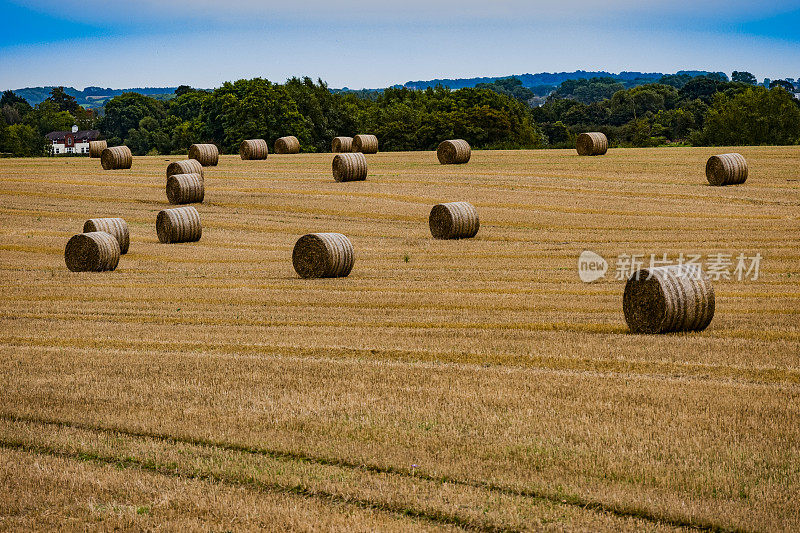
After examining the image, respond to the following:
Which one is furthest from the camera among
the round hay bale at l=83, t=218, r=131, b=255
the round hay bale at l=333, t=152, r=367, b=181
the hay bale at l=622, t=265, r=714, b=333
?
the round hay bale at l=333, t=152, r=367, b=181

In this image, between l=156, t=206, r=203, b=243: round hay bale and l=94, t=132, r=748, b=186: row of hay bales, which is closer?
l=156, t=206, r=203, b=243: round hay bale

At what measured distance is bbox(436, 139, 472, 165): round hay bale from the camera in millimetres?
52406

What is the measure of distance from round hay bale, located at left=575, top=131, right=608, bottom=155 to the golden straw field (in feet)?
83.9

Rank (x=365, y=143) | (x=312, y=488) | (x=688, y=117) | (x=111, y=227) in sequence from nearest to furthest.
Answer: (x=312, y=488), (x=111, y=227), (x=365, y=143), (x=688, y=117)

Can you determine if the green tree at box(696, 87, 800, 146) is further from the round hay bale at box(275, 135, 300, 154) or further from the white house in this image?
the white house

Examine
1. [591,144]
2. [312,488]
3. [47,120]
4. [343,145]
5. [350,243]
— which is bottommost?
[312,488]

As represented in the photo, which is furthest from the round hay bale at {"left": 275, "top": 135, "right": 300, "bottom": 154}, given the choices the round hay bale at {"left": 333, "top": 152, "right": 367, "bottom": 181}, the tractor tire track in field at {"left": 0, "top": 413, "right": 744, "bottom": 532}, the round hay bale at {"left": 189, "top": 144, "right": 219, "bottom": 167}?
the tractor tire track in field at {"left": 0, "top": 413, "right": 744, "bottom": 532}

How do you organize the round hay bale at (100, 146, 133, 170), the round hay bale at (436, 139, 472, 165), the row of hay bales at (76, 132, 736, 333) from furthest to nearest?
the round hay bale at (100, 146, 133, 170) < the round hay bale at (436, 139, 472, 165) < the row of hay bales at (76, 132, 736, 333)

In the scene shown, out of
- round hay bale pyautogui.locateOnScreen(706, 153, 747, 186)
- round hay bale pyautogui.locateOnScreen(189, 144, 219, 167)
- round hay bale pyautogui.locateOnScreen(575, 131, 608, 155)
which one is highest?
round hay bale pyautogui.locateOnScreen(575, 131, 608, 155)

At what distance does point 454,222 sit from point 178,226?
8.91 m

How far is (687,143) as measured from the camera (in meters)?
97.0

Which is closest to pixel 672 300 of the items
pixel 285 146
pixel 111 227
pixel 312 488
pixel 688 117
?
pixel 312 488

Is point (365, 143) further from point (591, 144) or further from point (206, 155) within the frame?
point (591, 144)

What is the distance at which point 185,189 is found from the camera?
1555 inches
